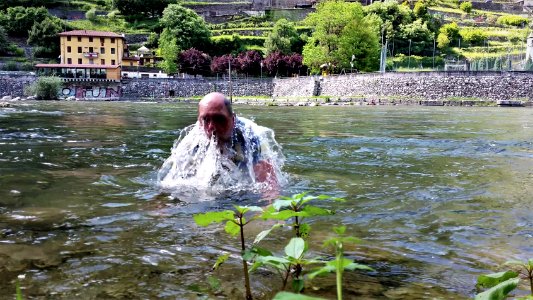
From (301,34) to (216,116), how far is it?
8632cm

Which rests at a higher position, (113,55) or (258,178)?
(113,55)

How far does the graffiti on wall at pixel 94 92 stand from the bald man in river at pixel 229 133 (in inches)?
2659

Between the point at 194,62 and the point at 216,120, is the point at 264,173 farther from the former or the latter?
the point at 194,62

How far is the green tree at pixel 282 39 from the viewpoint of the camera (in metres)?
82.4

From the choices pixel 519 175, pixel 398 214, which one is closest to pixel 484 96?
pixel 519 175

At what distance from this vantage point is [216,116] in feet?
20.6

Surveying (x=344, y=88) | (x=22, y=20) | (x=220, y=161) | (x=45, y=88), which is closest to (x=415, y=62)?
(x=344, y=88)

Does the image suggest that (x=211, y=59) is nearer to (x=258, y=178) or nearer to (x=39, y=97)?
(x=39, y=97)

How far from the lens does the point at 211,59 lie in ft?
271

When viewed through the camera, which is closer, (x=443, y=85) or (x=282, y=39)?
(x=443, y=85)

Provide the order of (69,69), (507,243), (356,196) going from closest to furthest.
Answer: (507,243), (356,196), (69,69)

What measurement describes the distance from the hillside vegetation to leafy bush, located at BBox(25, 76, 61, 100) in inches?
859

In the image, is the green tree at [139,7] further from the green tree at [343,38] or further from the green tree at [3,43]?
the green tree at [343,38]

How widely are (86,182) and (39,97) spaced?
59.7 meters
